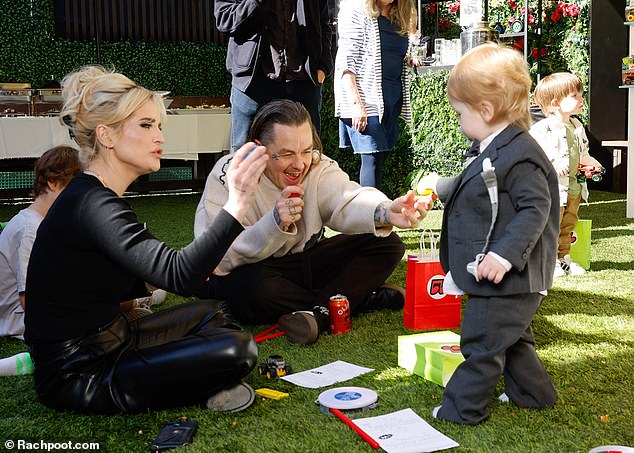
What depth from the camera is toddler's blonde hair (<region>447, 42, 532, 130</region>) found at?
7.24ft

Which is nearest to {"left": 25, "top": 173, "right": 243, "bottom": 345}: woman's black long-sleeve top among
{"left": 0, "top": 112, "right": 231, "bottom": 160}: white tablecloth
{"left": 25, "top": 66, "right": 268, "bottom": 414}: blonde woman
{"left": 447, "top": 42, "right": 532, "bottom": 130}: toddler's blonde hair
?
{"left": 25, "top": 66, "right": 268, "bottom": 414}: blonde woman

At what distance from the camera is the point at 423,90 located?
7676mm

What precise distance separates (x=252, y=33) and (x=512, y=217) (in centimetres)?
257

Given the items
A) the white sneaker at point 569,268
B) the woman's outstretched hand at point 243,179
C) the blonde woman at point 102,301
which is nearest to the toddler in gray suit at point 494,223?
the woman's outstretched hand at point 243,179

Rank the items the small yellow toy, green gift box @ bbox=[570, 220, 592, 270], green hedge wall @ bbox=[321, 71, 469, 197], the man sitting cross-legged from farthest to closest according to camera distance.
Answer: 1. green hedge wall @ bbox=[321, 71, 469, 197]
2. green gift box @ bbox=[570, 220, 592, 270]
3. the man sitting cross-legged
4. the small yellow toy

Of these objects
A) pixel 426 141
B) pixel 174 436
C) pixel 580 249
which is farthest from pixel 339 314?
pixel 426 141

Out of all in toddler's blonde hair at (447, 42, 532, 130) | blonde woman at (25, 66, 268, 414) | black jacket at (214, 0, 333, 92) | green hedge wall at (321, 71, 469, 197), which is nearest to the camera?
toddler's blonde hair at (447, 42, 532, 130)

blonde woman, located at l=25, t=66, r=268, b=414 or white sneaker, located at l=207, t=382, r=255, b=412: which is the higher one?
blonde woman, located at l=25, t=66, r=268, b=414

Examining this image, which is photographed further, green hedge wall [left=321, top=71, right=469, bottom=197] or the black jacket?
green hedge wall [left=321, top=71, right=469, bottom=197]

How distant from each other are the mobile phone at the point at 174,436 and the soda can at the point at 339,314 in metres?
1.16

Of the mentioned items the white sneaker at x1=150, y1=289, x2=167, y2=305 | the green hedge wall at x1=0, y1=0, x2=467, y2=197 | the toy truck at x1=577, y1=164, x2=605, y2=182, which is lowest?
the white sneaker at x1=150, y1=289, x2=167, y2=305

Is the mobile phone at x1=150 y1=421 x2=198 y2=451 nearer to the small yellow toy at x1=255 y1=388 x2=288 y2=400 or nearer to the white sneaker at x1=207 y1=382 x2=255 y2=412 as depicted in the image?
the white sneaker at x1=207 y1=382 x2=255 y2=412

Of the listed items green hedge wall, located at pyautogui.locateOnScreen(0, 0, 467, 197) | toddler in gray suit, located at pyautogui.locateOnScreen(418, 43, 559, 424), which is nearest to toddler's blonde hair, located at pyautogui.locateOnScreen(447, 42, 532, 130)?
toddler in gray suit, located at pyautogui.locateOnScreen(418, 43, 559, 424)

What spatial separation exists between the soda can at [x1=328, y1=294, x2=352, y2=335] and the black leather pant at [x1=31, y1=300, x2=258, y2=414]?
0.91 meters
